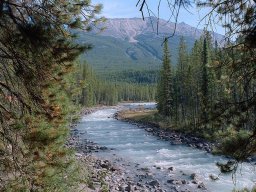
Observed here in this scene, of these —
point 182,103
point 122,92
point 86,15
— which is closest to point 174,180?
point 86,15

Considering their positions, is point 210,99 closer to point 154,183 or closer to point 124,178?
point 154,183

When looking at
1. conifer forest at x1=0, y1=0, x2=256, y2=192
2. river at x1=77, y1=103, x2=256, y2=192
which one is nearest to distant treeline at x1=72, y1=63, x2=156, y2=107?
river at x1=77, y1=103, x2=256, y2=192

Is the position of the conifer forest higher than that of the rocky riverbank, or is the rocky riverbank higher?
the conifer forest

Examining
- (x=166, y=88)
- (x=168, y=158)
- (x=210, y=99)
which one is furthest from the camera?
(x=166, y=88)

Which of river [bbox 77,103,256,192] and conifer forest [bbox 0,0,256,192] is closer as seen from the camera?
conifer forest [bbox 0,0,256,192]

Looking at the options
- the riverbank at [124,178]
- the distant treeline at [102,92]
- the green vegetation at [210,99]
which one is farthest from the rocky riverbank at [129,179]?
the distant treeline at [102,92]

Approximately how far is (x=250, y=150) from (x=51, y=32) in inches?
118

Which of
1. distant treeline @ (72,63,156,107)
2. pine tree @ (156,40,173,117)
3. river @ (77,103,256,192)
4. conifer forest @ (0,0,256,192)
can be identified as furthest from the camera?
distant treeline @ (72,63,156,107)

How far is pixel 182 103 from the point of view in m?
62.4

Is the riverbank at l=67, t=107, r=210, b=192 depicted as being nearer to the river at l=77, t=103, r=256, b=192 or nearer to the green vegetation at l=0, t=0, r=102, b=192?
the river at l=77, t=103, r=256, b=192

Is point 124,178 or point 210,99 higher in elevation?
point 210,99

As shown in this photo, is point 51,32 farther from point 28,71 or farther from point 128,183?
point 128,183

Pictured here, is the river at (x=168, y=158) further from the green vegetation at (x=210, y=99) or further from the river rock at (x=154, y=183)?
the green vegetation at (x=210, y=99)

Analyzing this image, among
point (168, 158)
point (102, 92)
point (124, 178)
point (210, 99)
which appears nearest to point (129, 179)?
point (124, 178)
